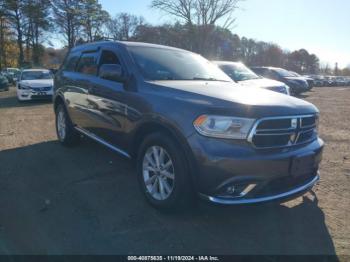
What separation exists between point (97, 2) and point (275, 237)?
1972 inches

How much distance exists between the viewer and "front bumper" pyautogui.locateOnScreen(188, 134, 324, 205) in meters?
2.96

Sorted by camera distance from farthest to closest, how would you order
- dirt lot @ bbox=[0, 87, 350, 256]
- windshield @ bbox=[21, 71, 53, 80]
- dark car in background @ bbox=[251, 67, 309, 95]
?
dark car in background @ bbox=[251, 67, 309, 95] < windshield @ bbox=[21, 71, 53, 80] < dirt lot @ bbox=[0, 87, 350, 256]

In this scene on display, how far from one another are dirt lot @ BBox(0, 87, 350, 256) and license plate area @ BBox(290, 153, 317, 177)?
23.6 inches

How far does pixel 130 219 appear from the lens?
356cm

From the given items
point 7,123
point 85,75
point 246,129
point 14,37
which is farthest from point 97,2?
point 246,129

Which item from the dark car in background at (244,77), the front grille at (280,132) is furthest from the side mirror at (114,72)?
the dark car in background at (244,77)

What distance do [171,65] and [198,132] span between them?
1726 mm

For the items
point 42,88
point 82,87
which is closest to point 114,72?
→ point 82,87

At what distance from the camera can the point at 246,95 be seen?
11.5 ft

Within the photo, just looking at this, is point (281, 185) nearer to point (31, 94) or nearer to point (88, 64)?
point (88, 64)

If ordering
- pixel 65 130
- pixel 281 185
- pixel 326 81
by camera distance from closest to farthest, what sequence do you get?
pixel 281 185 < pixel 65 130 < pixel 326 81

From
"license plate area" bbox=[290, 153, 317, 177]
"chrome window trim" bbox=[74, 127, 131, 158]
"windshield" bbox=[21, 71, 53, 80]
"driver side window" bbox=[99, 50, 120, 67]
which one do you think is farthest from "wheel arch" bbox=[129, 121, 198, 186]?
"windshield" bbox=[21, 71, 53, 80]

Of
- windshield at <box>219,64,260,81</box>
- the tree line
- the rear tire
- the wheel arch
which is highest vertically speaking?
the tree line

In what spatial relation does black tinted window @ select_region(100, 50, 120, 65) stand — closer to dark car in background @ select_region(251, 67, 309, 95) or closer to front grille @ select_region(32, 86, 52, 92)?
front grille @ select_region(32, 86, 52, 92)
